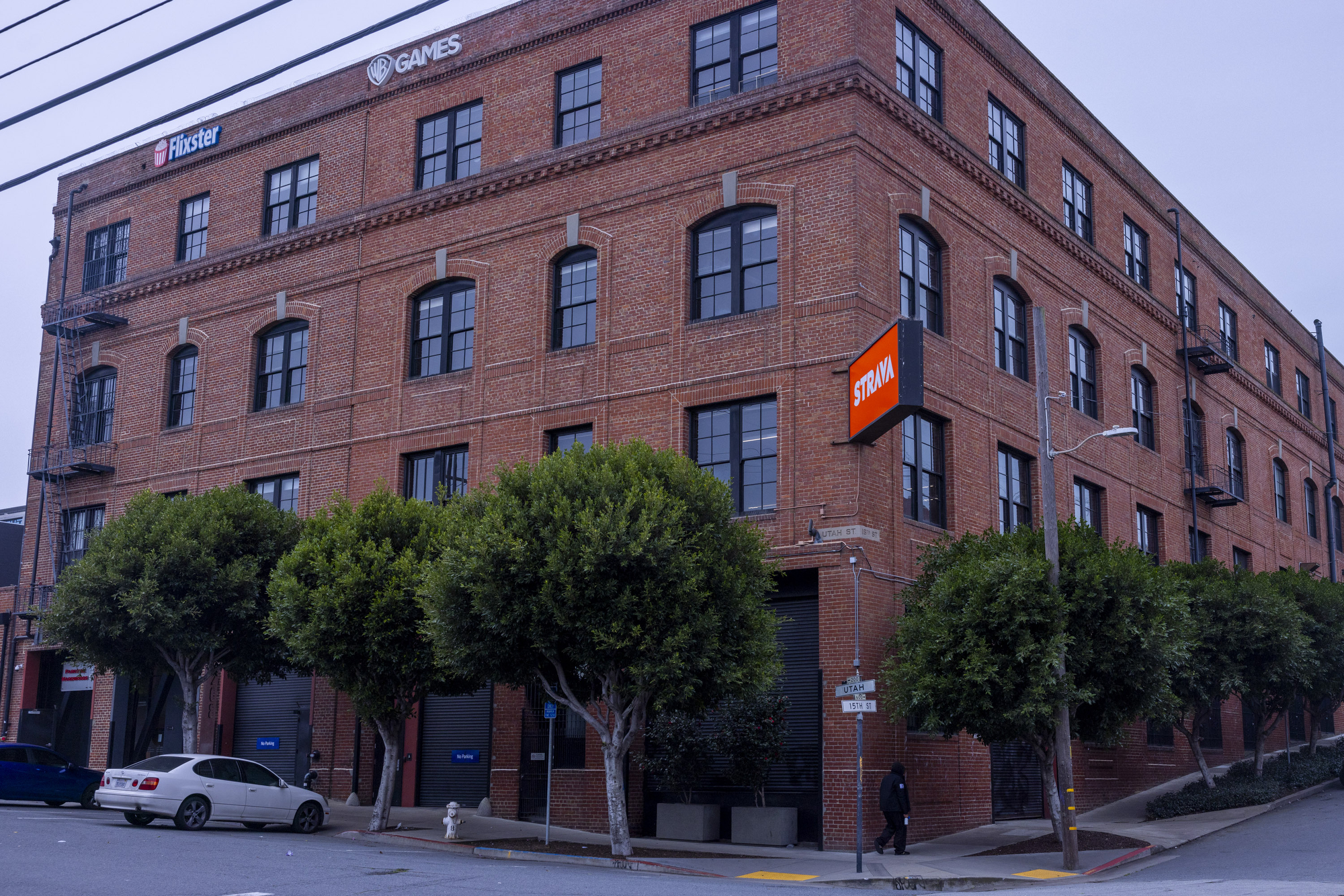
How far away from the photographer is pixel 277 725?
32.4 meters

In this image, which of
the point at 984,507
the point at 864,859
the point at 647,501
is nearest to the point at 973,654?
the point at 864,859

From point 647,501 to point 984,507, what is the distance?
1018 cm

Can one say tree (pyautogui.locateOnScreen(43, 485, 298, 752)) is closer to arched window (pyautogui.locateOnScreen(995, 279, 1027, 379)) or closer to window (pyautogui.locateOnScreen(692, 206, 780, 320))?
window (pyautogui.locateOnScreen(692, 206, 780, 320))

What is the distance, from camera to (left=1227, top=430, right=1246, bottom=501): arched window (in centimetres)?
4294

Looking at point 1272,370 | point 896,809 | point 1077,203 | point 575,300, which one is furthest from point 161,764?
point 1272,370

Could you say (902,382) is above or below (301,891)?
above

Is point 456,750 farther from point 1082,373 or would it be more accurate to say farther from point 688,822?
point 1082,373

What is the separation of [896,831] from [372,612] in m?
10.1

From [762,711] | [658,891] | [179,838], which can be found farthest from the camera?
[762,711]

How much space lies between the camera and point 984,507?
93.2 feet

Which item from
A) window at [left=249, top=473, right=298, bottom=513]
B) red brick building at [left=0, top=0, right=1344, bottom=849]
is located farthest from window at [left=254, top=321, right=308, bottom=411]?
window at [left=249, top=473, right=298, bottom=513]

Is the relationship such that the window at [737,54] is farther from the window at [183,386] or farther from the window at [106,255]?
the window at [106,255]

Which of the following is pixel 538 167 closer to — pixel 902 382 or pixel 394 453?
pixel 394 453

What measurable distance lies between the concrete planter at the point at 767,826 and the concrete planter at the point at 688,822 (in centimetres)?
65
